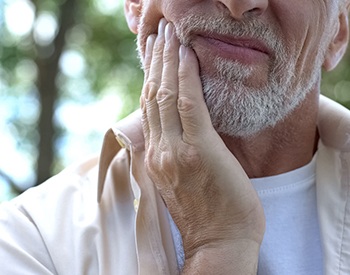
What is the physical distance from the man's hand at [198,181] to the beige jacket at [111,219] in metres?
0.12

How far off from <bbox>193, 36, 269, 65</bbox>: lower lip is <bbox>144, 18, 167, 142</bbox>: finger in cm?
13

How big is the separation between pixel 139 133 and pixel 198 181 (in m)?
0.43

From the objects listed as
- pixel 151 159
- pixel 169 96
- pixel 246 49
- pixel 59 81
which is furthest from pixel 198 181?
pixel 59 81

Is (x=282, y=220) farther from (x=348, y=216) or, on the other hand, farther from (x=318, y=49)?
(x=318, y=49)

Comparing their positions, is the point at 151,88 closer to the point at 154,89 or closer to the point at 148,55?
the point at 154,89

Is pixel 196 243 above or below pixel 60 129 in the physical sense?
above

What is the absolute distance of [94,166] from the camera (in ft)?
9.04

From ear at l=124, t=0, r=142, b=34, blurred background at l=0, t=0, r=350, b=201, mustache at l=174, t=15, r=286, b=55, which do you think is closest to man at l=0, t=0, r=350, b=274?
mustache at l=174, t=15, r=286, b=55

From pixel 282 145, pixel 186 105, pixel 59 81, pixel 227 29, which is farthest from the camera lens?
pixel 59 81

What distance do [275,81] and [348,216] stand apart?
57cm

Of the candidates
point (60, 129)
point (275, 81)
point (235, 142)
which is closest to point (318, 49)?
point (275, 81)

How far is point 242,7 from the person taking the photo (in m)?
2.30

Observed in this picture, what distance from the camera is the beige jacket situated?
227 centimetres

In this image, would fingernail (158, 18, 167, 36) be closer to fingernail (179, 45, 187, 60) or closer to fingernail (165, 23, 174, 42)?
fingernail (165, 23, 174, 42)
